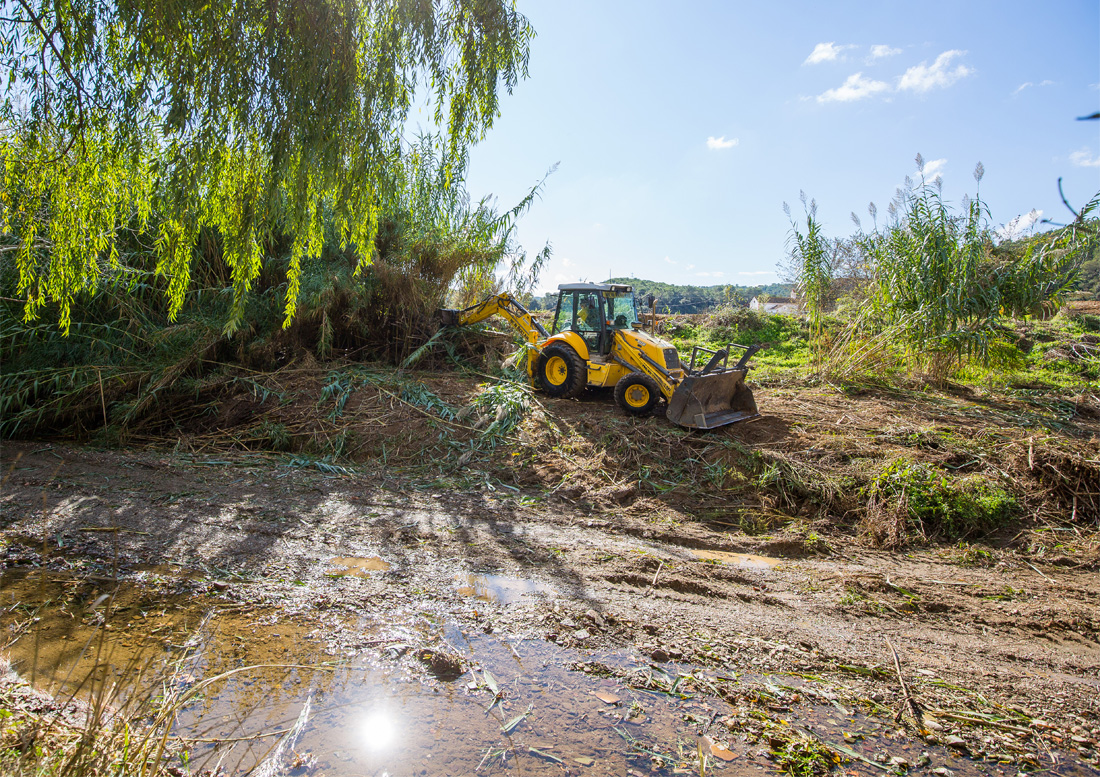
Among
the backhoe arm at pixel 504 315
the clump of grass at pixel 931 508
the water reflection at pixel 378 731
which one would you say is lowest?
the water reflection at pixel 378 731

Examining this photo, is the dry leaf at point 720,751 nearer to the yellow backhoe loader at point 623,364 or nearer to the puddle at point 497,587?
the puddle at point 497,587

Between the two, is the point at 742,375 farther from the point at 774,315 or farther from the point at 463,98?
the point at 774,315

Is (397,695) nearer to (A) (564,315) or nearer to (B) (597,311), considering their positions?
(B) (597,311)

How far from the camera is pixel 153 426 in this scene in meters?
6.99

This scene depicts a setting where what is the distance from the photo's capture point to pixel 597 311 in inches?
317

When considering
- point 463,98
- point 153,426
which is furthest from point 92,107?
point 153,426

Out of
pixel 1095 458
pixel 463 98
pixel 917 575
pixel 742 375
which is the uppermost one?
pixel 463 98

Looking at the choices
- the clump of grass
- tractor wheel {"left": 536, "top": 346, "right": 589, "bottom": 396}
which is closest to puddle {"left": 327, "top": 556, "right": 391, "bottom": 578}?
the clump of grass

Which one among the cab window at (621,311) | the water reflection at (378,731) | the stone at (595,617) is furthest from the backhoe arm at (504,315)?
the water reflection at (378,731)

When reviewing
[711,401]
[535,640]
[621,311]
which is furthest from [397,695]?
[621,311]

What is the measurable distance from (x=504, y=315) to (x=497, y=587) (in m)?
5.95

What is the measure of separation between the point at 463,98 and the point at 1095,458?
6183mm

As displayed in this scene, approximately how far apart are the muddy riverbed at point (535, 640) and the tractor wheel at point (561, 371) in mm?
3201

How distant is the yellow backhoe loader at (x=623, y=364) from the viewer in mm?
7012
